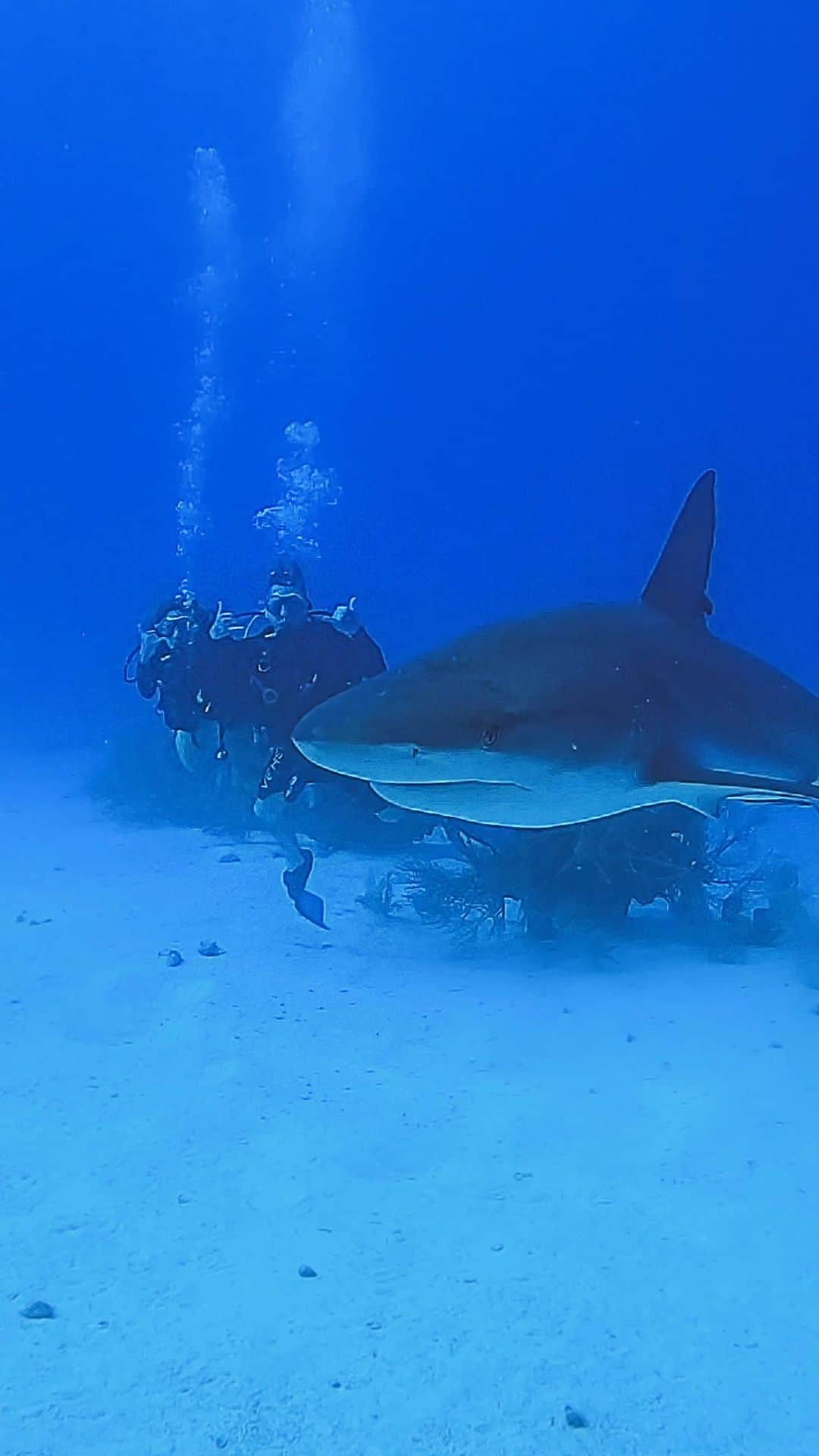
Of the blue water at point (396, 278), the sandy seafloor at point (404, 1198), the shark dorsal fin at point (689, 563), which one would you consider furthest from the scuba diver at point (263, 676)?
the blue water at point (396, 278)

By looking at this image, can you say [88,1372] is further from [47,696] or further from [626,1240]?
[47,696]

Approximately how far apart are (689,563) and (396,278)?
7885 centimetres

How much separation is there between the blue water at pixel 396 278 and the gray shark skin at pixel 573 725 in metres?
28.2

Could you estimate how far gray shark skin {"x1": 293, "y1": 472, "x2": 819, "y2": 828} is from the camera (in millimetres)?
2285

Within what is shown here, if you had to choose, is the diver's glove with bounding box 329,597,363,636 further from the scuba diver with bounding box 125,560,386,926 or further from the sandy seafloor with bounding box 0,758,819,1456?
the sandy seafloor with bounding box 0,758,819,1456

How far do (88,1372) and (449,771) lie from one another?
1930 millimetres

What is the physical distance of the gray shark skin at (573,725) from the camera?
7.50 ft

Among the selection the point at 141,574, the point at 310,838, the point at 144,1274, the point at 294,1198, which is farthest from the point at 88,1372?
the point at 141,574

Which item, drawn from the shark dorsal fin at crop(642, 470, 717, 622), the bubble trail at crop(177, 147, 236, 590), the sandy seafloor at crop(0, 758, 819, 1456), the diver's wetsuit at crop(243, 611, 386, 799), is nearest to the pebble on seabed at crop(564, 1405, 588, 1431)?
the sandy seafloor at crop(0, 758, 819, 1456)

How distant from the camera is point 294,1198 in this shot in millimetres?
3586

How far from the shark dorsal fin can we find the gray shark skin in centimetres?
2

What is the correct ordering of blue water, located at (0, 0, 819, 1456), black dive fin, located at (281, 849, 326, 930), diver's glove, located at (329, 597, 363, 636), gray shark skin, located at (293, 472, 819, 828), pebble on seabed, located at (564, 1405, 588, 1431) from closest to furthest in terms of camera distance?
gray shark skin, located at (293, 472, 819, 828) → pebble on seabed, located at (564, 1405, 588, 1431) → black dive fin, located at (281, 849, 326, 930) → diver's glove, located at (329, 597, 363, 636) → blue water, located at (0, 0, 819, 1456)

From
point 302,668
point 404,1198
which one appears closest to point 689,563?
point 404,1198

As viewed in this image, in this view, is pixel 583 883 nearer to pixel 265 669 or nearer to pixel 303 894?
pixel 303 894
